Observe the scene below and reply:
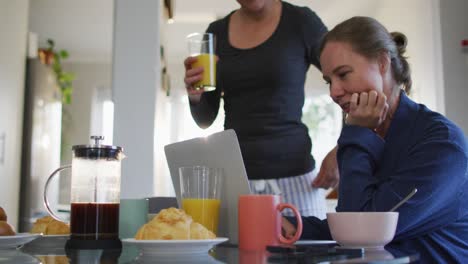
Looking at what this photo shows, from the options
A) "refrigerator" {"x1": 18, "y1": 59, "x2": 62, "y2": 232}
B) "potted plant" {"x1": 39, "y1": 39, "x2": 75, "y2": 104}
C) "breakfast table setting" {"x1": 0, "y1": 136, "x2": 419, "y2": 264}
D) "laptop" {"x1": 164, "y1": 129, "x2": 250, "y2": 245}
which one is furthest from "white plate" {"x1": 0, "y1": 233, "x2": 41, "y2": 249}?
"potted plant" {"x1": 39, "y1": 39, "x2": 75, "y2": 104}

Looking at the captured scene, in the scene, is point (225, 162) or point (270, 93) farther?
point (270, 93)

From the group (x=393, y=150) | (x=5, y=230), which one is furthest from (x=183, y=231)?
(x=393, y=150)

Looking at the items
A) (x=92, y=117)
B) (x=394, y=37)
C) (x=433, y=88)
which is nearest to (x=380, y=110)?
(x=394, y=37)

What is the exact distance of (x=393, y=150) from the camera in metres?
1.12

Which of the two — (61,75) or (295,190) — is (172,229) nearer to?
(295,190)

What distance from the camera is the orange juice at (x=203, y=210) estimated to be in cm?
99

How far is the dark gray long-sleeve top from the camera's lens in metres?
1.61

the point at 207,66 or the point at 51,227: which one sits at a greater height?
the point at 207,66

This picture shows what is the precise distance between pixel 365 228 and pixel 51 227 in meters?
0.67

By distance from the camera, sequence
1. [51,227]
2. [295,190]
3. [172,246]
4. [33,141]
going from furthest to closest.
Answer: [33,141] < [295,190] < [51,227] < [172,246]

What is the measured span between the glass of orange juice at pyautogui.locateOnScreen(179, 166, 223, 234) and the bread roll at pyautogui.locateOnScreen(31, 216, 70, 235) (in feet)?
1.01

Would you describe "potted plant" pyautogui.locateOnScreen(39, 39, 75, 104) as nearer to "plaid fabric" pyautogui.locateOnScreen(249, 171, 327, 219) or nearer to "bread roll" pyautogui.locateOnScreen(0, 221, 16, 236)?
"plaid fabric" pyautogui.locateOnScreen(249, 171, 327, 219)

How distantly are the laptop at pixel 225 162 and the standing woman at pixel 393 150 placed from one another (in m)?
0.17

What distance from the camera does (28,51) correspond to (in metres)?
4.30
